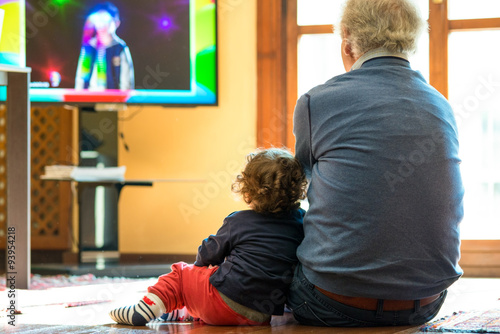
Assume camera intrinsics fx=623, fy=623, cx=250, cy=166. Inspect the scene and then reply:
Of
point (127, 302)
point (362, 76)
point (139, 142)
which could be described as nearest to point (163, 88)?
point (139, 142)

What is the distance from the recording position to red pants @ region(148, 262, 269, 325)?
5.34 feet

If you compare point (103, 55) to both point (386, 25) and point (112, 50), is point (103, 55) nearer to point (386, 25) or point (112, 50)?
point (112, 50)

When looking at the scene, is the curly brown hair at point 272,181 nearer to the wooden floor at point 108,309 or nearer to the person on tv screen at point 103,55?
the wooden floor at point 108,309

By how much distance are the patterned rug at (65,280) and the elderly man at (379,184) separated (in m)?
1.45

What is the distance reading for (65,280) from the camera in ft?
9.18

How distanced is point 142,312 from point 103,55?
1744 mm

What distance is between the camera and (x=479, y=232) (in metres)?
3.34

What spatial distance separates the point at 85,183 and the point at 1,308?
1087 mm

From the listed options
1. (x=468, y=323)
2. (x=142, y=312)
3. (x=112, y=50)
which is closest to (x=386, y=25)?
(x=468, y=323)

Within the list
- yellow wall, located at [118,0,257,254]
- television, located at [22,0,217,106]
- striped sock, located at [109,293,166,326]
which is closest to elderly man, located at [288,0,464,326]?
striped sock, located at [109,293,166,326]

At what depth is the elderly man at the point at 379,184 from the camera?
1.41 metres

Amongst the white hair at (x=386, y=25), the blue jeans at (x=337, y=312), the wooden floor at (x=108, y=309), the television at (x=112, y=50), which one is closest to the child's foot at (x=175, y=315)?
the wooden floor at (x=108, y=309)

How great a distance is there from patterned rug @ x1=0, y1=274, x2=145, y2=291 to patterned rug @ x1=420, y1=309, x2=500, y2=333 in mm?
1570

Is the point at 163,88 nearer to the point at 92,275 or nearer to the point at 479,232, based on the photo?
the point at 92,275
